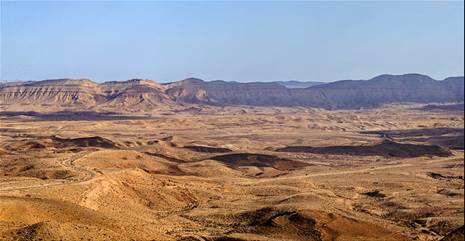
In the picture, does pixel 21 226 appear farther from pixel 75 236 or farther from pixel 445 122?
pixel 445 122

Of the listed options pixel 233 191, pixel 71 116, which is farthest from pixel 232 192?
pixel 71 116

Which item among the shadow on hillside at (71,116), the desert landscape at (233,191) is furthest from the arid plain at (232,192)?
the shadow on hillside at (71,116)

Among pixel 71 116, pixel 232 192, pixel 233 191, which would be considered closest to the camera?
pixel 232 192

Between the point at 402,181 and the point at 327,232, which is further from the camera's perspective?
the point at 402,181

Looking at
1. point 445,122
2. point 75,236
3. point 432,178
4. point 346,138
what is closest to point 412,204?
point 432,178

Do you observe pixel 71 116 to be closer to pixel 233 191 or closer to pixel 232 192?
pixel 233 191

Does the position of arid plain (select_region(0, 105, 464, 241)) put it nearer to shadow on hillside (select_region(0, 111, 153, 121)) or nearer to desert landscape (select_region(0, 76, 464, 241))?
desert landscape (select_region(0, 76, 464, 241))

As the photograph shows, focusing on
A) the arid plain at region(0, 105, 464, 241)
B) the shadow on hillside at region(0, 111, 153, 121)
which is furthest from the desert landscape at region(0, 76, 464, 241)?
the shadow on hillside at region(0, 111, 153, 121)

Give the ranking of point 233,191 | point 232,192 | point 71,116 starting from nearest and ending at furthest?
1. point 232,192
2. point 233,191
3. point 71,116
